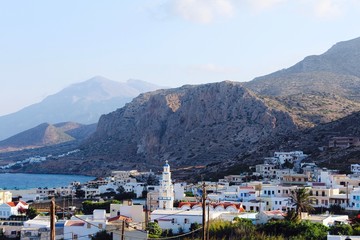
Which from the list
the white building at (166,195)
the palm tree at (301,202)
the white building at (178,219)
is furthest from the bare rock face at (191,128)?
the white building at (178,219)

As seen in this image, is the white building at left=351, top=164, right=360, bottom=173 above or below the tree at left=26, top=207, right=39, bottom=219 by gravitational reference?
above

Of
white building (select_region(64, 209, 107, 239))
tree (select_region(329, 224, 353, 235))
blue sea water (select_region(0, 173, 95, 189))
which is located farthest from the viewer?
blue sea water (select_region(0, 173, 95, 189))

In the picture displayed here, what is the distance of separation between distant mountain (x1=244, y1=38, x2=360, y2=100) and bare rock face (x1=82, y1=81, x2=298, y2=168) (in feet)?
48.1

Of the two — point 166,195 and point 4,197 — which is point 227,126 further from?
point 166,195

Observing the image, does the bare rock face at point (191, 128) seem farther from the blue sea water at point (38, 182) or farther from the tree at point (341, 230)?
the tree at point (341, 230)

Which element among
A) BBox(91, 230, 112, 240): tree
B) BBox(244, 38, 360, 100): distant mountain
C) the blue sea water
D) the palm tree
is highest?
BBox(244, 38, 360, 100): distant mountain

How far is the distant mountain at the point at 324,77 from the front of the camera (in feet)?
389

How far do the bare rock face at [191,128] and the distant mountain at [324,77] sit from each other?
48.1 feet

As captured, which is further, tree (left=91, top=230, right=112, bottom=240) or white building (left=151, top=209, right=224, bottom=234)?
white building (left=151, top=209, right=224, bottom=234)

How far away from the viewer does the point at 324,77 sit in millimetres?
129000

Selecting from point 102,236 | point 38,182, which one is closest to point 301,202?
point 102,236

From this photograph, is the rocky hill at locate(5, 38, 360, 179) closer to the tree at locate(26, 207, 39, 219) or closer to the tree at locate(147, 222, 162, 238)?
the tree at locate(26, 207, 39, 219)

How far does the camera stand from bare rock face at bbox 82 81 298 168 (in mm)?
95438

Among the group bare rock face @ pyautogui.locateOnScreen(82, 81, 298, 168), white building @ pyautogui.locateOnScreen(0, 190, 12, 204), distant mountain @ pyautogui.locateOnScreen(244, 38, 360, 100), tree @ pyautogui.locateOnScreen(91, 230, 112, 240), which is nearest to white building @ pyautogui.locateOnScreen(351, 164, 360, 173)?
tree @ pyautogui.locateOnScreen(91, 230, 112, 240)
